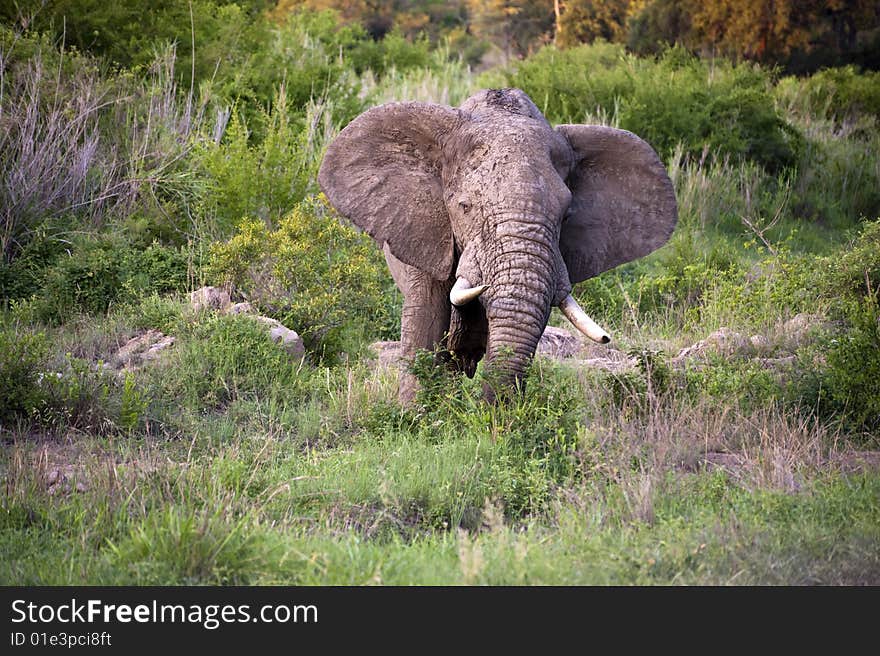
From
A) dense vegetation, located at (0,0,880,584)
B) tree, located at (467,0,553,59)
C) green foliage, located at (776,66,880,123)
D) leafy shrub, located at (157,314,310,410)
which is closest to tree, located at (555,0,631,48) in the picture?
tree, located at (467,0,553,59)

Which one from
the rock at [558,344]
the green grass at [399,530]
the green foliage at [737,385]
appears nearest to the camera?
the green grass at [399,530]

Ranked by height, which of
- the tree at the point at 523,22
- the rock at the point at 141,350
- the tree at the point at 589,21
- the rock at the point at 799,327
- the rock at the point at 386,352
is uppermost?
the rock at the point at 799,327

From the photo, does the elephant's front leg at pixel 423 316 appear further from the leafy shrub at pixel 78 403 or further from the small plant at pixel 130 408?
the leafy shrub at pixel 78 403

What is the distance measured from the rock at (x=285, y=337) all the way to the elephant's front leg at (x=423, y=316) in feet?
5.22

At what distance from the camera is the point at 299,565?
15.3 feet

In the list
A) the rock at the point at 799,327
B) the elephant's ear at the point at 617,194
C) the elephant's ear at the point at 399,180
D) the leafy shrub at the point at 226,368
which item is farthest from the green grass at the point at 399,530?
the rock at the point at 799,327

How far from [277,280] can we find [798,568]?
5402mm

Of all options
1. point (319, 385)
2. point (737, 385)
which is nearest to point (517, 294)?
point (737, 385)

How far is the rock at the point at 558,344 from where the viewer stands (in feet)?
30.2

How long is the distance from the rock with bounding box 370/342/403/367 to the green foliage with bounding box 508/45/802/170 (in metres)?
6.60

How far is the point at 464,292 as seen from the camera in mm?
6160

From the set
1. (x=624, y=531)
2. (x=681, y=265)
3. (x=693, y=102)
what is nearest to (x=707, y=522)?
(x=624, y=531)

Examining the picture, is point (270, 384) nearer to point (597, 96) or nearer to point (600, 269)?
point (600, 269)

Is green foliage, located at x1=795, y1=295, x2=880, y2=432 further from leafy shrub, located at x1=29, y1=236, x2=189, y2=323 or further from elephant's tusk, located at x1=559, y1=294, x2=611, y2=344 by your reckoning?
leafy shrub, located at x1=29, y1=236, x2=189, y2=323
